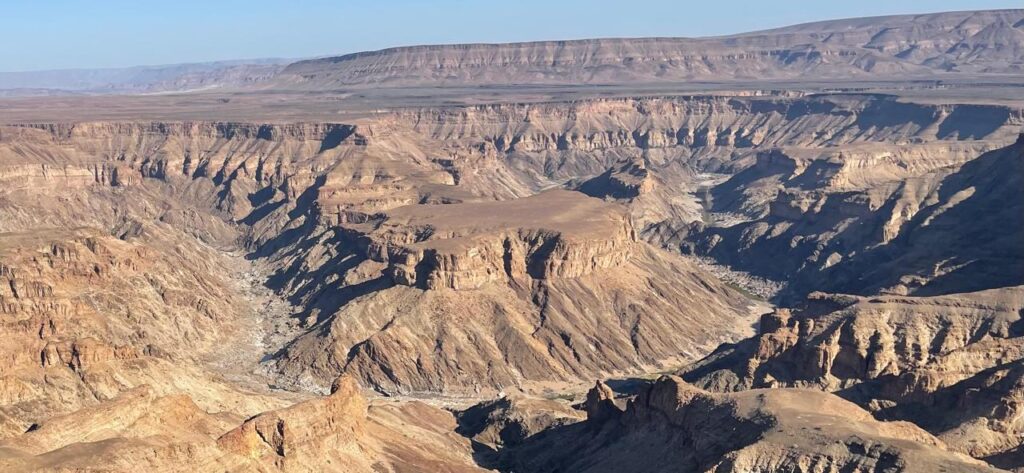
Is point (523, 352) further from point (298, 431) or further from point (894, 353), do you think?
point (298, 431)

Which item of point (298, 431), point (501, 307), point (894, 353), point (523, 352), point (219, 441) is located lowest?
point (523, 352)

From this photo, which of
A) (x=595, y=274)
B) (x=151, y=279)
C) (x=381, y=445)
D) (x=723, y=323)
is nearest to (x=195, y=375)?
(x=381, y=445)

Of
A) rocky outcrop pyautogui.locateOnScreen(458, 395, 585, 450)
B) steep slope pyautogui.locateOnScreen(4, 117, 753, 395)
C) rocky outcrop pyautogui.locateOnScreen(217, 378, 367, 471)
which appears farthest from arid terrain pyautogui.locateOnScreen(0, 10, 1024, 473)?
steep slope pyautogui.locateOnScreen(4, 117, 753, 395)

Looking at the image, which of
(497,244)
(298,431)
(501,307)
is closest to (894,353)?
(501,307)

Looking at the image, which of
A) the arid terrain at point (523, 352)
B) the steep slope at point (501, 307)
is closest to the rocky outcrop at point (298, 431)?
the arid terrain at point (523, 352)

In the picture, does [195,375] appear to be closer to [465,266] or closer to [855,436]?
[465,266]

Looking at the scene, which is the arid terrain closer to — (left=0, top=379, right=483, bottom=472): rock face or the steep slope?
(left=0, top=379, right=483, bottom=472): rock face

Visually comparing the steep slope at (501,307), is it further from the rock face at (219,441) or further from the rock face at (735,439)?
the rock face at (219,441)
